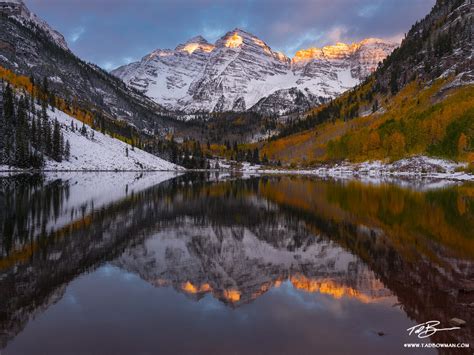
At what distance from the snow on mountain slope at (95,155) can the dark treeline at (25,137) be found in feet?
14.7

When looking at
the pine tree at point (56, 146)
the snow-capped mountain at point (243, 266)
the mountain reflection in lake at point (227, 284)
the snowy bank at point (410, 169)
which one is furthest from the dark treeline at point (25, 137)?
the snow-capped mountain at point (243, 266)

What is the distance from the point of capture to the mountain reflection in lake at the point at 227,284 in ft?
37.1

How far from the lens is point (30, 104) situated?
155m

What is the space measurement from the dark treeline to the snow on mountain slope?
4478 millimetres

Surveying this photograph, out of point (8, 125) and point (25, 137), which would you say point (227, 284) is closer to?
point (25, 137)

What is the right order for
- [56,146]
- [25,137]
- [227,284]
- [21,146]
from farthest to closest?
[56,146] < [25,137] < [21,146] < [227,284]

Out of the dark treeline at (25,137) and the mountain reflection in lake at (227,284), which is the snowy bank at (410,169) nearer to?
the dark treeline at (25,137)

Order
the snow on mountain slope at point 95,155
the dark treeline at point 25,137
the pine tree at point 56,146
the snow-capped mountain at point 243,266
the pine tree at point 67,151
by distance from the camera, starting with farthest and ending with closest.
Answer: the snow on mountain slope at point 95,155 → the pine tree at point 67,151 → the pine tree at point 56,146 → the dark treeline at point 25,137 → the snow-capped mountain at point 243,266

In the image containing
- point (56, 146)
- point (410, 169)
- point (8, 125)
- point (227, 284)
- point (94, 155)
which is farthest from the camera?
point (94, 155)

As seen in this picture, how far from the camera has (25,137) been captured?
123 m

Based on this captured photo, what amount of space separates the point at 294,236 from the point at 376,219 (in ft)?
33.8

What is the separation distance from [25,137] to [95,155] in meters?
40.1

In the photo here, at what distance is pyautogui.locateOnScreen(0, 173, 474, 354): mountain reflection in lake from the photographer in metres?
11.3

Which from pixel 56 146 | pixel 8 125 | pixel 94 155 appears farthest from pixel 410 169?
pixel 8 125
